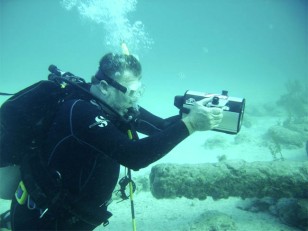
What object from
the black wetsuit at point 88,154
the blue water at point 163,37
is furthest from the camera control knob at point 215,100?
the blue water at point 163,37

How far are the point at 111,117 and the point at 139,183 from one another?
527 centimetres

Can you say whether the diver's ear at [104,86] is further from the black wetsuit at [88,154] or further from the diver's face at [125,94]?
the black wetsuit at [88,154]

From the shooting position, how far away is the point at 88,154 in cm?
225

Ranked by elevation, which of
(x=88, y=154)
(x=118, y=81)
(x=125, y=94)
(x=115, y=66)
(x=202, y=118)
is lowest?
(x=88, y=154)

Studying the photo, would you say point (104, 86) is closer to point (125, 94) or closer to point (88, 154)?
point (125, 94)

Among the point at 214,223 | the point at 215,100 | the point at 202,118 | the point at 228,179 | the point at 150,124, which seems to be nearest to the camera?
the point at 202,118

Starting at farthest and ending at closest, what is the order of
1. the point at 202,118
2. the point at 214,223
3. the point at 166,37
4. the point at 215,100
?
the point at 166,37
the point at 214,223
the point at 215,100
the point at 202,118

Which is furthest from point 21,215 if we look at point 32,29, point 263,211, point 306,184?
point 32,29

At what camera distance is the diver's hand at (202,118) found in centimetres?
218

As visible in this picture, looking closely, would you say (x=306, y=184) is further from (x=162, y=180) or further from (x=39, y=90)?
(x=39, y=90)

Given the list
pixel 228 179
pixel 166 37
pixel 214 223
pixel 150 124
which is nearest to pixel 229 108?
pixel 150 124

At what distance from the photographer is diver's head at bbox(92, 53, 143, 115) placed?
251cm

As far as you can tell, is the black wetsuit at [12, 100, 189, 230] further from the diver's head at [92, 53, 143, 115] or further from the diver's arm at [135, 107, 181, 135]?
the diver's arm at [135, 107, 181, 135]

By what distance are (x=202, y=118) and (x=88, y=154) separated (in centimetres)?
112
